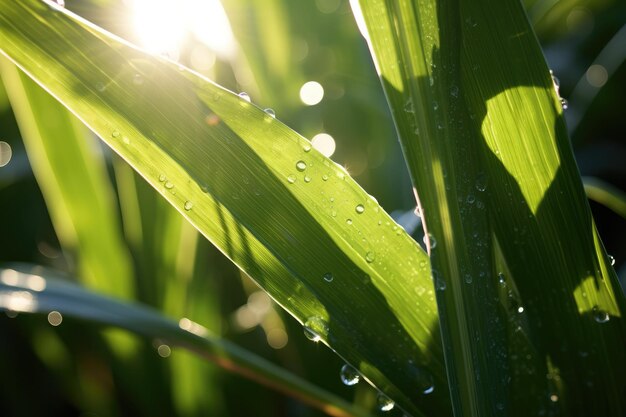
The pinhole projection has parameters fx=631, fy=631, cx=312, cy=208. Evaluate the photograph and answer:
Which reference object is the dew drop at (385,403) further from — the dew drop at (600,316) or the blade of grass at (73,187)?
the blade of grass at (73,187)

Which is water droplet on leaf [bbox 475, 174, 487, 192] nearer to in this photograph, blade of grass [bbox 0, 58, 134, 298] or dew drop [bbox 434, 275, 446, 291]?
dew drop [bbox 434, 275, 446, 291]

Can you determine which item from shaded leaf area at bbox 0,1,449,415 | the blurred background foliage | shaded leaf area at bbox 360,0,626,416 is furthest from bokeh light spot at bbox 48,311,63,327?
shaded leaf area at bbox 360,0,626,416

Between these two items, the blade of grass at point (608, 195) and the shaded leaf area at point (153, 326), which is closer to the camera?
the shaded leaf area at point (153, 326)

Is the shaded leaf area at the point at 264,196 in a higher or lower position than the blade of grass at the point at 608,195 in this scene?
lower

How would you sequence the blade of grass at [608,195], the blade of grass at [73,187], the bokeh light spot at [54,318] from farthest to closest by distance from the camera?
the bokeh light spot at [54,318] → the blade of grass at [73,187] → the blade of grass at [608,195]

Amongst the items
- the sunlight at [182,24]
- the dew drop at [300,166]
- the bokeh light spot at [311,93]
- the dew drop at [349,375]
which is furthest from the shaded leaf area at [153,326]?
the bokeh light spot at [311,93]

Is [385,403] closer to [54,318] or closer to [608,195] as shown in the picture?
[608,195]

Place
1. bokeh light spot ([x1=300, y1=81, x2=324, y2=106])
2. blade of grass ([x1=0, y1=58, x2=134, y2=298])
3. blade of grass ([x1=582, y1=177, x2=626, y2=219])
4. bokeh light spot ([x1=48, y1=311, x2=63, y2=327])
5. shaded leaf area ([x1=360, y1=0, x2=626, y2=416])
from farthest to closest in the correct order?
bokeh light spot ([x1=300, y1=81, x2=324, y2=106]) → bokeh light spot ([x1=48, y1=311, x2=63, y2=327]) → blade of grass ([x1=0, y1=58, x2=134, y2=298]) → blade of grass ([x1=582, y1=177, x2=626, y2=219]) → shaded leaf area ([x1=360, y1=0, x2=626, y2=416])

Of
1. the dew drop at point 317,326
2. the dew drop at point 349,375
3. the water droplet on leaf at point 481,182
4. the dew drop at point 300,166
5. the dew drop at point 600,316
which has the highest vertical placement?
the dew drop at point 300,166
